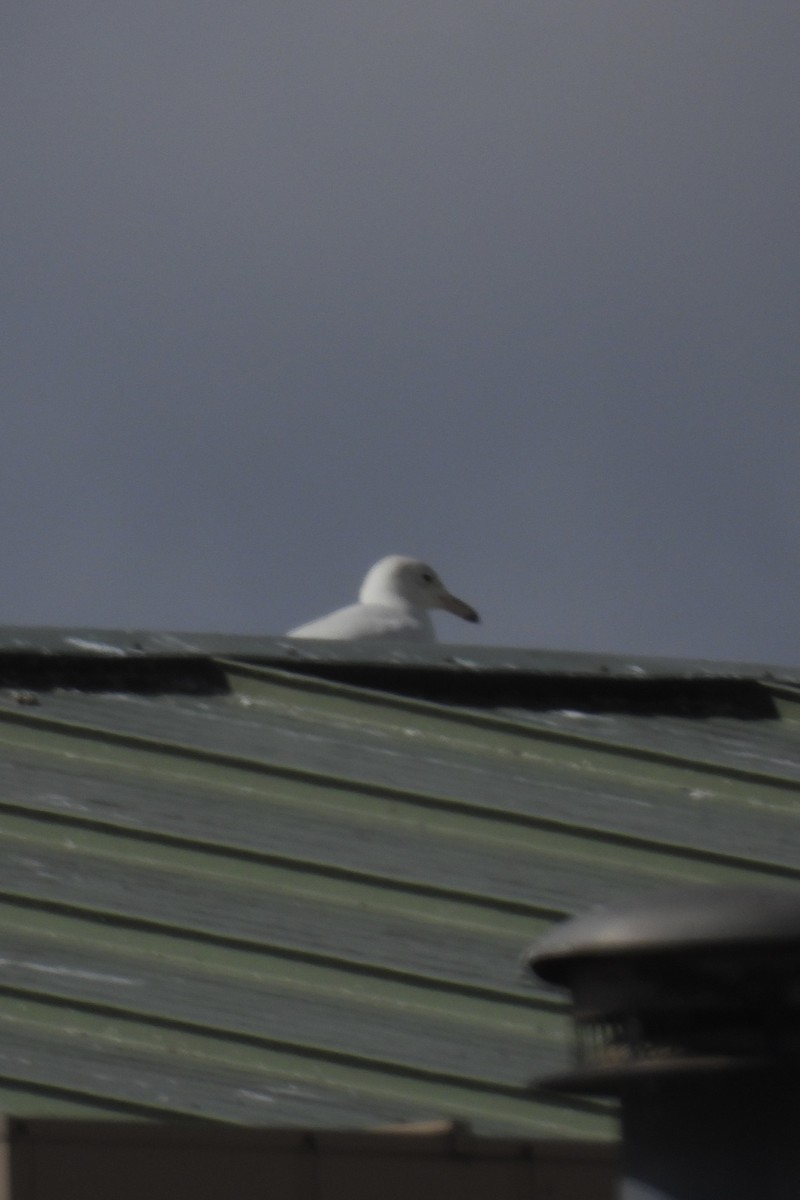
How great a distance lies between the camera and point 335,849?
5359 mm

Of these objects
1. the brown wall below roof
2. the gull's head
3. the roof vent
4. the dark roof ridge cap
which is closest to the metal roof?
the dark roof ridge cap

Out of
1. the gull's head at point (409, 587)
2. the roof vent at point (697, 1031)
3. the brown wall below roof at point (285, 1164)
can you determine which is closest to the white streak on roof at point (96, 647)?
the brown wall below roof at point (285, 1164)

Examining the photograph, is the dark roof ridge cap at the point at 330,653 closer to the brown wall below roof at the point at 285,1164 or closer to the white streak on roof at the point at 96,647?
the white streak on roof at the point at 96,647

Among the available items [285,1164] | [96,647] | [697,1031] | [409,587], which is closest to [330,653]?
[96,647]

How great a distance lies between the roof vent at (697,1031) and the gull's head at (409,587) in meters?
9.16

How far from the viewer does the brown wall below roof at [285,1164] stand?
3.26 metres

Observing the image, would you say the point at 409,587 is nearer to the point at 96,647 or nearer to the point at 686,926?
the point at 96,647

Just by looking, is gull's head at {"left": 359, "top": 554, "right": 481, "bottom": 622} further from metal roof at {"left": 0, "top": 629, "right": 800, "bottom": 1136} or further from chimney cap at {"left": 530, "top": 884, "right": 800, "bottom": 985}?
chimney cap at {"left": 530, "top": 884, "right": 800, "bottom": 985}

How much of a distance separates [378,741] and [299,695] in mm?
273

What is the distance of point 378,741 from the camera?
227 inches

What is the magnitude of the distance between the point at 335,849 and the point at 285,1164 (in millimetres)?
1915

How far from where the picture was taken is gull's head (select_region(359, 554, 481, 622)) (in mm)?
12070

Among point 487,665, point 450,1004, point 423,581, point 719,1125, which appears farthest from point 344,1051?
point 423,581

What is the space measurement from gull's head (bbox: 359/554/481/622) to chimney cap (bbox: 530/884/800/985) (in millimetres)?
9177
